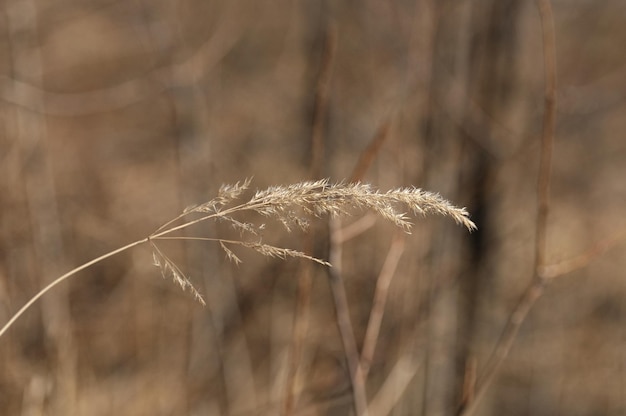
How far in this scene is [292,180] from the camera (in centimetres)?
373

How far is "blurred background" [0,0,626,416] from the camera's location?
74.1 inches

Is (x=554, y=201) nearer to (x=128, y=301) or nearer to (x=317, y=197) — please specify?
(x=128, y=301)

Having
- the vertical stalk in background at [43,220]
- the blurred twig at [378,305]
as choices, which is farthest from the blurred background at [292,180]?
the blurred twig at [378,305]

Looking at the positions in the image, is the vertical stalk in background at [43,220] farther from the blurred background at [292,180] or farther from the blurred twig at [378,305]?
the blurred twig at [378,305]

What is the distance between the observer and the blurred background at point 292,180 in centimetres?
188

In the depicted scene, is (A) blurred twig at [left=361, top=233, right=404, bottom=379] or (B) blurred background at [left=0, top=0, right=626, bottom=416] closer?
(A) blurred twig at [left=361, top=233, right=404, bottom=379]

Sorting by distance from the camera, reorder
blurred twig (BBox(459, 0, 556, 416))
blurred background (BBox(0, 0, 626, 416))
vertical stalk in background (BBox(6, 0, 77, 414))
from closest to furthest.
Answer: blurred twig (BBox(459, 0, 556, 416)) → vertical stalk in background (BBox(6, 0, 77, 414)) → blurred background (BBox(0, 0, 626, 416))

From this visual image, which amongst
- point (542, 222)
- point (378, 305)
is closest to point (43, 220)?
point (378, 305)

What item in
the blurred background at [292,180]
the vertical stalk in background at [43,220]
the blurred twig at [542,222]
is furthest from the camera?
the blurred background at [292,180]

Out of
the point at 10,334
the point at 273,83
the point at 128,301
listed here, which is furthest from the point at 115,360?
the point at 273,83

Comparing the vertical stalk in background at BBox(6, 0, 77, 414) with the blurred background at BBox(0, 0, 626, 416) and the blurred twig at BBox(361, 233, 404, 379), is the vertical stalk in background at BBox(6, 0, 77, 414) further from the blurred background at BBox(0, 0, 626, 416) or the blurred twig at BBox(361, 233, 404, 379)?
the blurred twig at BBox(361, 233, 404, 379)

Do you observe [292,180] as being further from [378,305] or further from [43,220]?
[378,305]

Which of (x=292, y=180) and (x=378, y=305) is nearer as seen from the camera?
(x=378, y=305)

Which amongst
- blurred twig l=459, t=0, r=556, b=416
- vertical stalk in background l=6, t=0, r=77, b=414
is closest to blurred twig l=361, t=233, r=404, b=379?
blurred twig l=459, t=0, r=556, b=416
